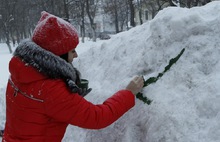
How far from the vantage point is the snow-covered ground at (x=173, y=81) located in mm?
2611

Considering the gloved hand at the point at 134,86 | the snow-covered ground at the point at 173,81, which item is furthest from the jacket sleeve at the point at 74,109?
the snow-covered ground at the point at 173,81

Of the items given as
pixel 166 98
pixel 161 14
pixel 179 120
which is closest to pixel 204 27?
pixel 161 14

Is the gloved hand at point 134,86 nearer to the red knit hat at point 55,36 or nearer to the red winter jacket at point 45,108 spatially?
the red winter jacket at point 45,108

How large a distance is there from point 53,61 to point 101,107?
1.64 ft

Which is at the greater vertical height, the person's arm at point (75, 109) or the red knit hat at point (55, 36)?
the red knit hat at point (55, 36)

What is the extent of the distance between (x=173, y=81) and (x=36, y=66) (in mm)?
1408

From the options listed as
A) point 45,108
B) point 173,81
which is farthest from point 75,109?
point 173,81

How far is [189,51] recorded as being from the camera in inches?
122

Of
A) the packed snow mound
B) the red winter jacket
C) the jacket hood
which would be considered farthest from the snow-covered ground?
the jacket hood

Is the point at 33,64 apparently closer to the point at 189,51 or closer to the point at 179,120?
the point at 179,120

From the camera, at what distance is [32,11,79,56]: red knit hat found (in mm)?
2184

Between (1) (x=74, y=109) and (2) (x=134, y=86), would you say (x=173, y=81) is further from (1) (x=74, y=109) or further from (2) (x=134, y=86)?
(1) (x=74, y=109)

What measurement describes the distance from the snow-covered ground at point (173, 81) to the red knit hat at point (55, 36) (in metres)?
1.10

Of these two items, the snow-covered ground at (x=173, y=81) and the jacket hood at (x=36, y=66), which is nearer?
the jacket hood at (x=36, y=66)
